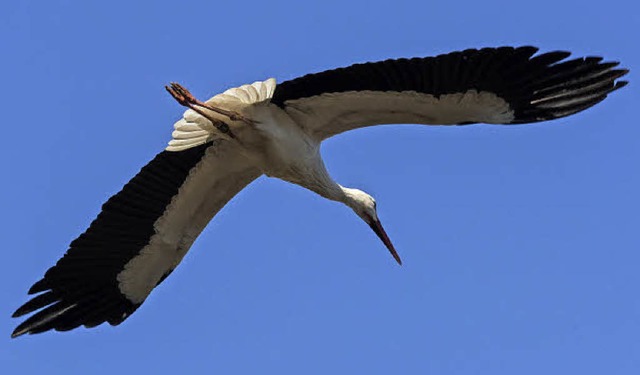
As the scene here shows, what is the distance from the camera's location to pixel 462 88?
9.23m

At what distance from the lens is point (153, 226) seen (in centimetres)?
1067

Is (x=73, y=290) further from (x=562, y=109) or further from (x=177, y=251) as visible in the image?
(x=562, y=109)

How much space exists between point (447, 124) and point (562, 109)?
73 centimetres

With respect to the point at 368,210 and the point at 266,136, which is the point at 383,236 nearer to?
the point at 368,210

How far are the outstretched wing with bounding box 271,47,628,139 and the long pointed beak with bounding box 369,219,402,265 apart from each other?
1.31 metres

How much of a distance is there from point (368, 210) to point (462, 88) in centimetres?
174

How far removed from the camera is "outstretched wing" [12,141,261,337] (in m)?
10.4

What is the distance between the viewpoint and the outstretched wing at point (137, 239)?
10.4 metres

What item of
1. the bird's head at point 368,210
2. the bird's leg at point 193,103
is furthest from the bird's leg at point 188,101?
the bird's head at point 368,210

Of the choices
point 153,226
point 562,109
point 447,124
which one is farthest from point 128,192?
point 562,109

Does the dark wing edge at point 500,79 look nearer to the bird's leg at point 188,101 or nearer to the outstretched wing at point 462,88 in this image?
the outstretched wing at point 462,88

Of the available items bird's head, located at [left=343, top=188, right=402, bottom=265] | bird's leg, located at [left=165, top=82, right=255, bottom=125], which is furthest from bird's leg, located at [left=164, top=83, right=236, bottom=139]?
bird's head, located at [left=343, top=188, right=402, bottom=265]

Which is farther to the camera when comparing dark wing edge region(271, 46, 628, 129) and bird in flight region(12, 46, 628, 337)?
bird in flight region(12, 46, 628, 337)

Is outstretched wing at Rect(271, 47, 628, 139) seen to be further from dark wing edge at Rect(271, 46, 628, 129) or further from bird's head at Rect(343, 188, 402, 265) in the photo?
bird's head at Rect(343, 188, 402, 265)
